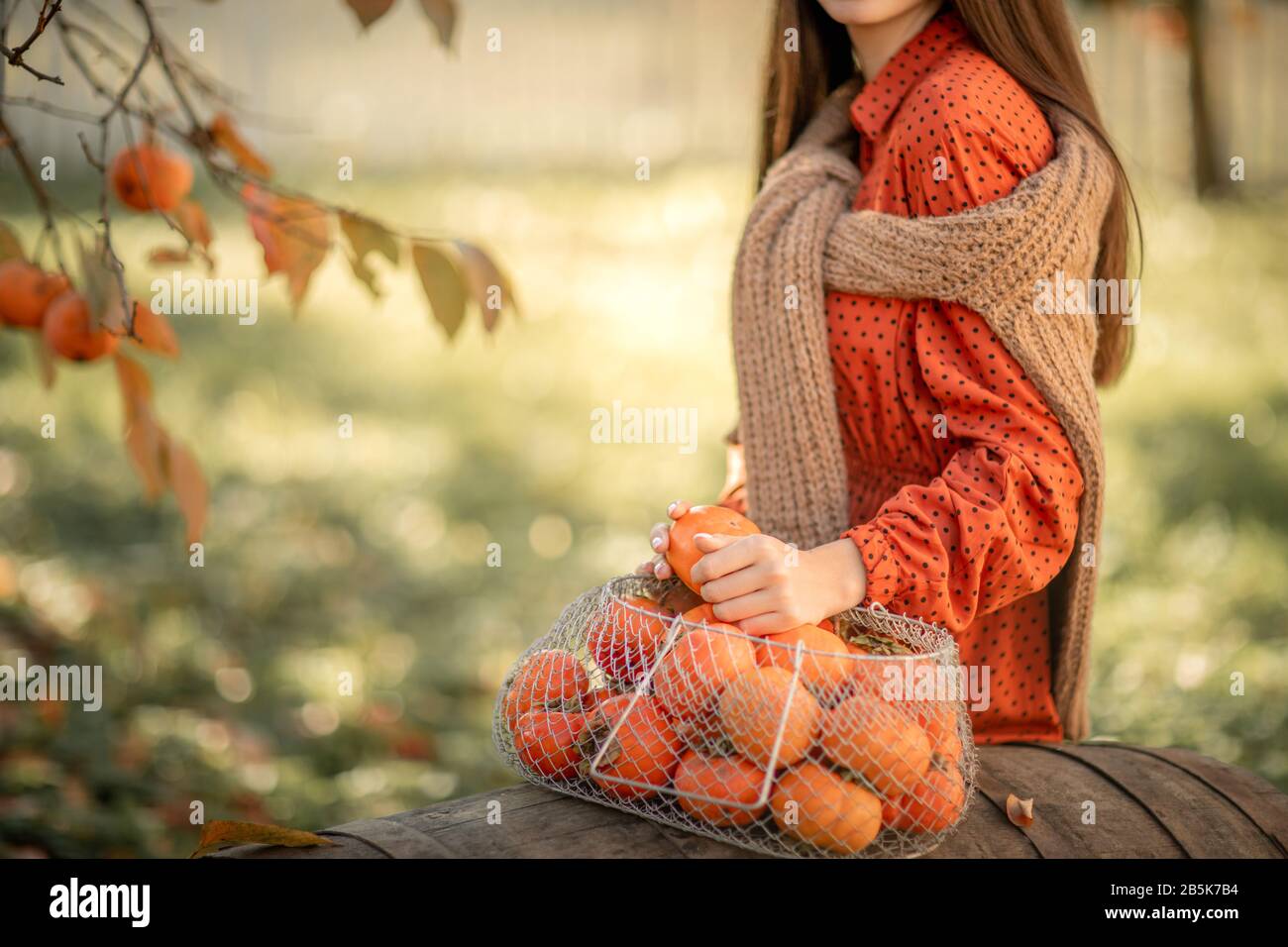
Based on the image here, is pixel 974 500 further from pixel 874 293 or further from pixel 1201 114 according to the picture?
pixel 1201 114

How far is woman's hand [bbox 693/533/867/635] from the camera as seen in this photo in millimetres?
1586

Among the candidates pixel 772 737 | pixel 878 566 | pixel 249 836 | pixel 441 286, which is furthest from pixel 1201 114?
pixel 249 836

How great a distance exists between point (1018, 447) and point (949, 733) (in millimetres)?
423

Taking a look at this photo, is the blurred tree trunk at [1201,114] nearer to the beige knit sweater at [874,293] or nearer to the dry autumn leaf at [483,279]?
the beige knit sweater at [874,293]

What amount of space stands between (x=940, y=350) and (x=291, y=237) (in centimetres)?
104

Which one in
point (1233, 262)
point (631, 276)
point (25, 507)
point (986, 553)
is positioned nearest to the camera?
point (986, 553)

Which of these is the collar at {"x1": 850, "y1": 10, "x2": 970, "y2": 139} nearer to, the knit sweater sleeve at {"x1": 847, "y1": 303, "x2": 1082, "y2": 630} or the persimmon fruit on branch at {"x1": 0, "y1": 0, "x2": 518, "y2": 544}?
the knit sweater sleeve at {"x1": 847, "y1": 303, "x2": 1082, "y2": 630}

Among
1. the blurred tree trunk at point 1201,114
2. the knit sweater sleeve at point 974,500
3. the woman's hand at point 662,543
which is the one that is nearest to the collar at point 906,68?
the knit sweater sleeve at point 974,500

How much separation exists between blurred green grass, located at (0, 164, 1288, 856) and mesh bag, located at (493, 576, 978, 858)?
0.88 metres

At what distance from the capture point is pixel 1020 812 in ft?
5.48

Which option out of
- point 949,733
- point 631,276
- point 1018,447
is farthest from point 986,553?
point 631,276

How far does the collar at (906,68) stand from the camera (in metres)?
2.00
